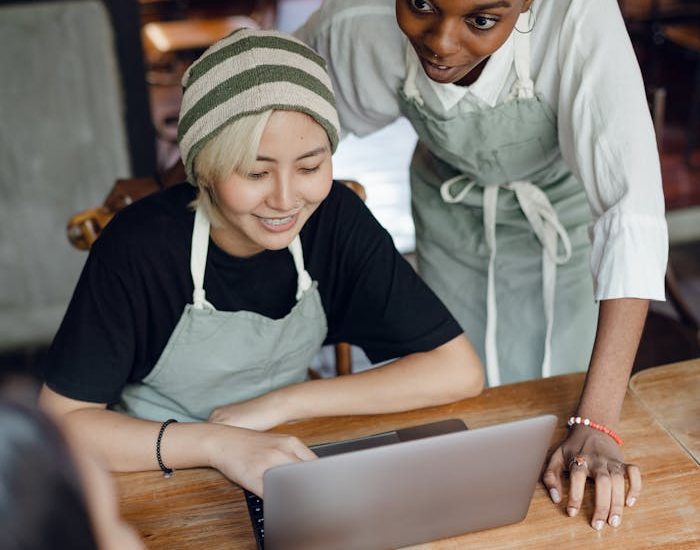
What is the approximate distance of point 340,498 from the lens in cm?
118

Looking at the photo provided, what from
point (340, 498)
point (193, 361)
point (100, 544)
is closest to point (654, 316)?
point (193, 361)

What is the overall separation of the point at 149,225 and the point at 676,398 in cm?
88

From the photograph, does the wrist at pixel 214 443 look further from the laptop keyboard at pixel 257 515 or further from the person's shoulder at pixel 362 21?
the person's shoulder at pixel 362 21

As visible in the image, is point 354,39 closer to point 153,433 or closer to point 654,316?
point 153,433

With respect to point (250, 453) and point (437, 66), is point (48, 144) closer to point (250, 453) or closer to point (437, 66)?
point (437, 66)

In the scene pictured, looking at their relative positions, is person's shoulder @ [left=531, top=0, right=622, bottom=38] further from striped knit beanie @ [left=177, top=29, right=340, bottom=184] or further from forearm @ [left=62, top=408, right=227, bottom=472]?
forearm @ [left=62, top=408, right=227, bottom=472]

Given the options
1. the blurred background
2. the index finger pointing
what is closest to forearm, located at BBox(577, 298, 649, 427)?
the index finger pointing

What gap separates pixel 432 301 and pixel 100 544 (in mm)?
1077

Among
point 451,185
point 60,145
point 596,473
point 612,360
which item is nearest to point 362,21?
point 451,185

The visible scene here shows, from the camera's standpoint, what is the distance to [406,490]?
1198mm

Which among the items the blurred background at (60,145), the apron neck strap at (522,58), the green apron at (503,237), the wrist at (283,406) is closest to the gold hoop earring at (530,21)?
the apron neck strap at (522,58)

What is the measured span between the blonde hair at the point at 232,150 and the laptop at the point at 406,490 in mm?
459

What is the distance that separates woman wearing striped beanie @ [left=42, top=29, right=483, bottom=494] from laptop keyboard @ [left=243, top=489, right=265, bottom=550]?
0.03 m

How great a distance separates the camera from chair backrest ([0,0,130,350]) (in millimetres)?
3066
